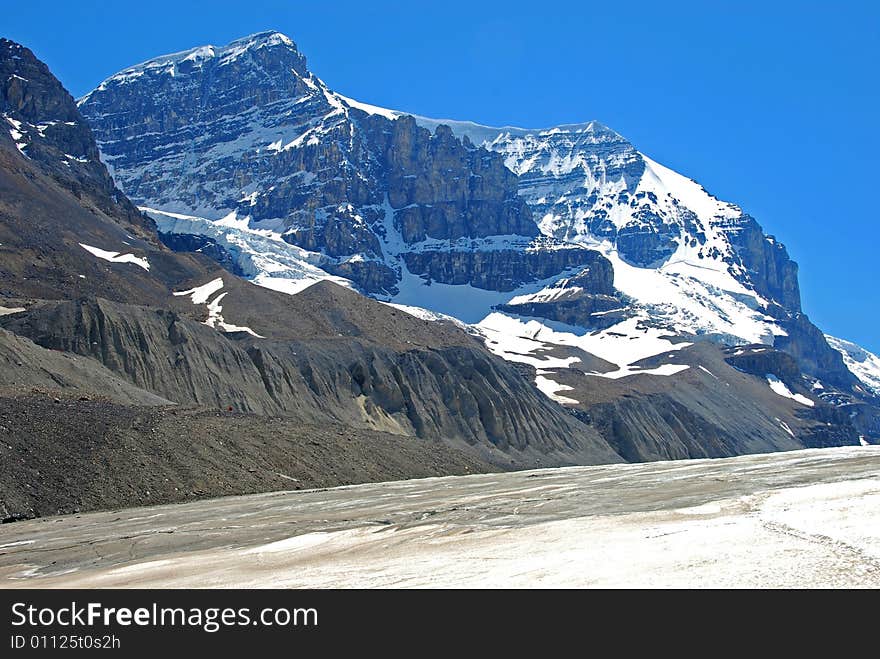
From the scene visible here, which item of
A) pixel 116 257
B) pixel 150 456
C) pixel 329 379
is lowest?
pixel 150 456

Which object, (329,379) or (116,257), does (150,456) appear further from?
(116,257)

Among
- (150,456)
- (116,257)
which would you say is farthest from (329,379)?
(116,257)

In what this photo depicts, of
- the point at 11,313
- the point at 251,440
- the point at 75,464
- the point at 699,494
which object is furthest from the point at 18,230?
the point at 699,494

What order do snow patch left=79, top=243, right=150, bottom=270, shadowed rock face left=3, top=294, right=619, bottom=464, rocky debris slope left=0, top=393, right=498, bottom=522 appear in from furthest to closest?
snow patch left=79, top=243, right=150, bottom=270 → shadowed rock face left=3, top=294, right=619, bottom=464 → rocky debris slope left=0, top=393, right=498, bottom=522

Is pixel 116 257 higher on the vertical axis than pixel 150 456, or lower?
higher

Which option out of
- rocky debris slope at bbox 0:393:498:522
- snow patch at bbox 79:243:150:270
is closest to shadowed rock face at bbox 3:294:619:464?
rocky debris slope at bbox 0:393:498:522

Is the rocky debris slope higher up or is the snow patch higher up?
the snow patch

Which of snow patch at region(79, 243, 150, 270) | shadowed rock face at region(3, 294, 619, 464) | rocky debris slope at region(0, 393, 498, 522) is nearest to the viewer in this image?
rocky debris slope at region(0, 393, 498, 522)

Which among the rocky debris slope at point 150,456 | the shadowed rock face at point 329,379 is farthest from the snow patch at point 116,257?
the rocky debris slope at point 150,456

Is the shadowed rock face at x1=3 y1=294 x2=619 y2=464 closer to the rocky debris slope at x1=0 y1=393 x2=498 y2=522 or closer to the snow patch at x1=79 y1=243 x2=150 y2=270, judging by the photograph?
the rocky debris slope at x1=0 y1=393 x2=498 y2=522

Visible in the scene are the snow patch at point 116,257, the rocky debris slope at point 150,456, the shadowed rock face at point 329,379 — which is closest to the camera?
the rocky debris slope at point 150,456

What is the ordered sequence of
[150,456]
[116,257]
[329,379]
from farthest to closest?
[116,257]
[329,379]
[150,456]

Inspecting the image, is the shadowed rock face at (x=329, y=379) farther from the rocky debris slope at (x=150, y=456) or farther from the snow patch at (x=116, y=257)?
the snow patch at (x=116, y=257)
